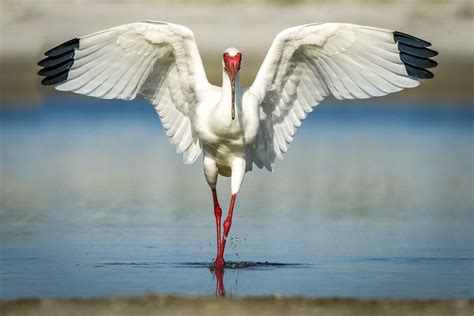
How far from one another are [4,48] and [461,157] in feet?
47.5

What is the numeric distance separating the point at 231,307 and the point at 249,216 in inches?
212

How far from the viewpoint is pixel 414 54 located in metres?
13.1

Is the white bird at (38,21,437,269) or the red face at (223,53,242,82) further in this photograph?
the white bird at (38,21,437,269)

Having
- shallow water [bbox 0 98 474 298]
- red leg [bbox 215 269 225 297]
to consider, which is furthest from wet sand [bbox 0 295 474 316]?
red leg [bbox 215 269 225 297]

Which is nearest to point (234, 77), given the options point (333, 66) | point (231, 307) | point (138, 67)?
point (333, 66)

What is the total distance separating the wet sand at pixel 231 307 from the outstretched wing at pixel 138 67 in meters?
3.31

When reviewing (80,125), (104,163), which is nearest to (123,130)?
(80,125)

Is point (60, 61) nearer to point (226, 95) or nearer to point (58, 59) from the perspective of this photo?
point (58, 59)

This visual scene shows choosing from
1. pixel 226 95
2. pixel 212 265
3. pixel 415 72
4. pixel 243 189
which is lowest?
pixel 243 189

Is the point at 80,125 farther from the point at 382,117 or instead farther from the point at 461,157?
the point at 461,157

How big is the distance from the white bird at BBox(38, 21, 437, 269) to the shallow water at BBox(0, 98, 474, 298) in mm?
868

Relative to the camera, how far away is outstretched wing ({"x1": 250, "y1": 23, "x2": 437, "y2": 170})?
13.0 metres

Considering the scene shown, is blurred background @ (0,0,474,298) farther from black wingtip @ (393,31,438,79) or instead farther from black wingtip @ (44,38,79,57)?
black wingtip @ (44,38,79,57)

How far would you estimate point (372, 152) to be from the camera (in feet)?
68.8
